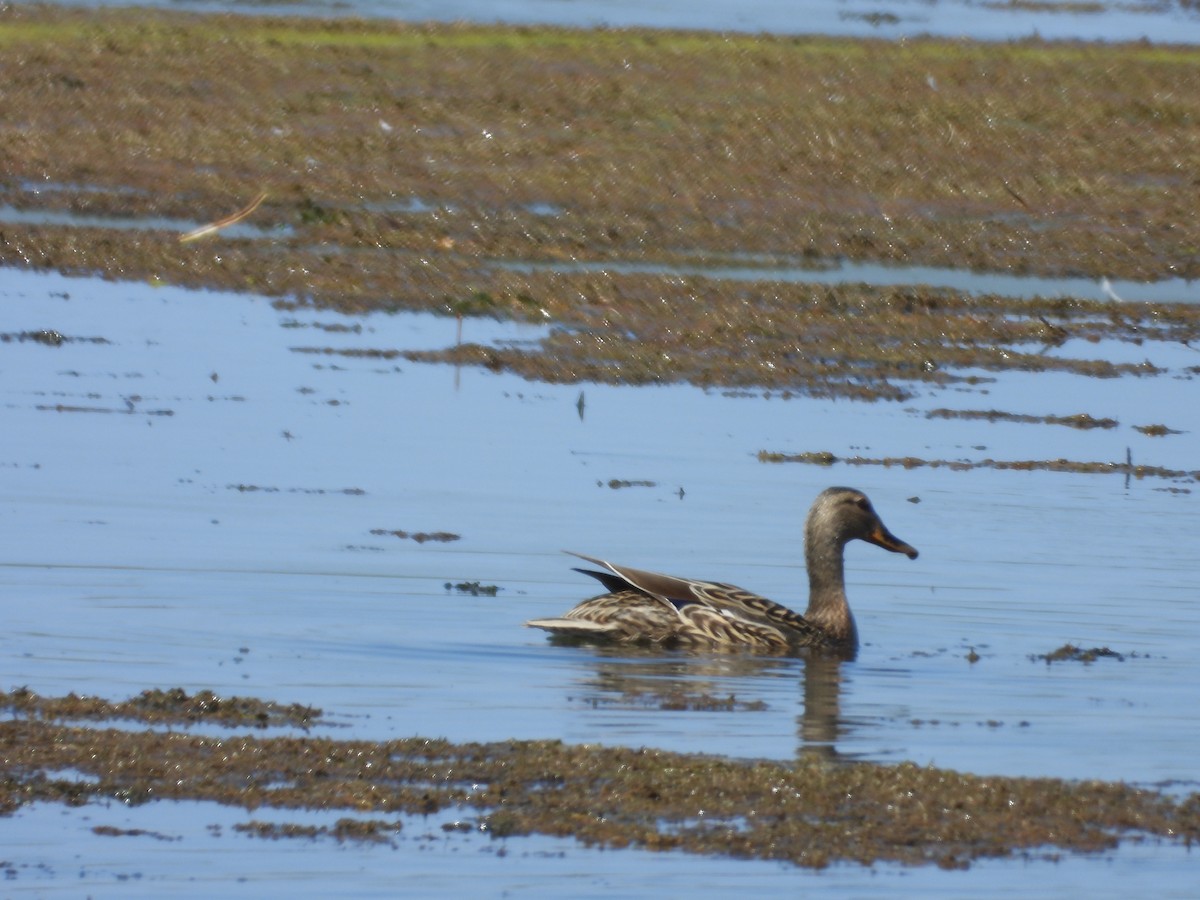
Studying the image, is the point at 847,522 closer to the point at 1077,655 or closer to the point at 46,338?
the point at 1077,655

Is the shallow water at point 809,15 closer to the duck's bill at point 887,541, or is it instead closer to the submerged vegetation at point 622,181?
the submerged vegetation at point 622,181

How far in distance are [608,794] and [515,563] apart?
4.45 m

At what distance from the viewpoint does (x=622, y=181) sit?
25.5m

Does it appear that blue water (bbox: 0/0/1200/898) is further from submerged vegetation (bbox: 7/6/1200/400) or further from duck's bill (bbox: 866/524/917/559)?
submerged vegetation (bbox: 7/6/1200/400)

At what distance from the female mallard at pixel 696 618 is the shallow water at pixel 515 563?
0.60ft

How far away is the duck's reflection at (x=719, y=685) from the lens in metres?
9.31

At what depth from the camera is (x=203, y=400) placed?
15547 millimetres

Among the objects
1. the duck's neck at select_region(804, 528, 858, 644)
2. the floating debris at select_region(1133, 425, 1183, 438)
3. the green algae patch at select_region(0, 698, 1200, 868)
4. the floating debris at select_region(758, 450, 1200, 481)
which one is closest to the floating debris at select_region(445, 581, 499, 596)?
the duck's neck at select_region(804, 528, 858, 644)

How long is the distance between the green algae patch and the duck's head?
3403 mm

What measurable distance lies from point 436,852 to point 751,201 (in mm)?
18636

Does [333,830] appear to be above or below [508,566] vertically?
below

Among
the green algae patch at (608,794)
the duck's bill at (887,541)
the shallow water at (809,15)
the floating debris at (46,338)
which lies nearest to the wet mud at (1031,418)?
the duck's bill at (887,541)

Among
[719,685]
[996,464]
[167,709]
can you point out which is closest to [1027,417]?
[996,464]

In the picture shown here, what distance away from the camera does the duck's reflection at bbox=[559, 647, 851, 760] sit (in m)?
9.31
